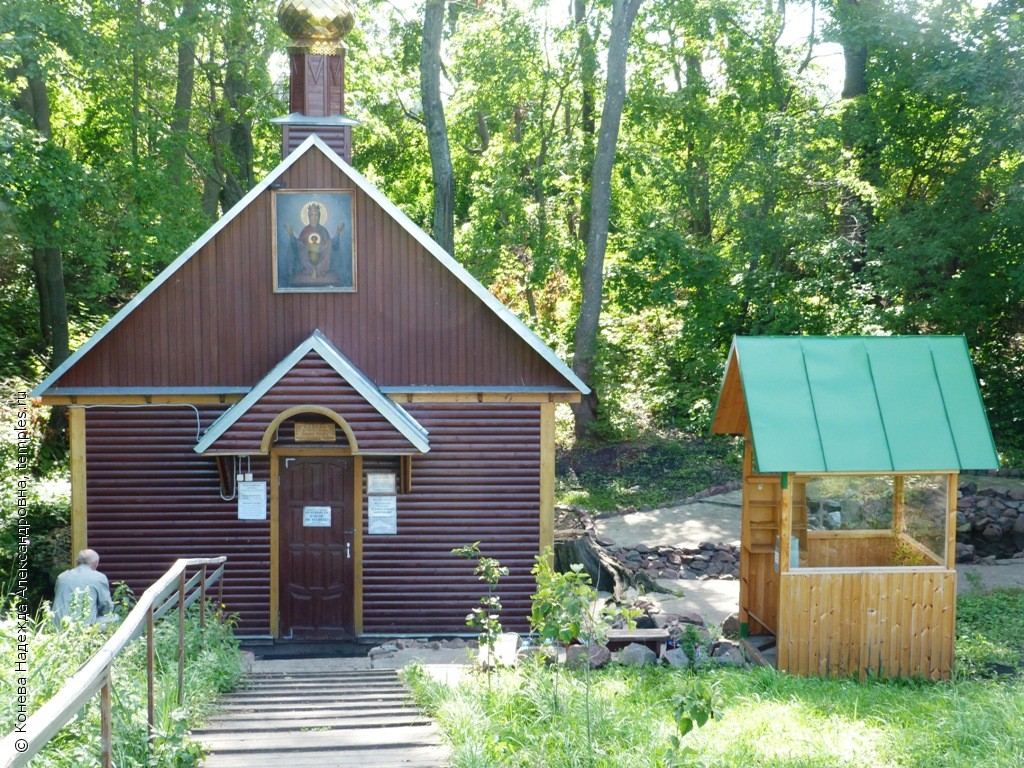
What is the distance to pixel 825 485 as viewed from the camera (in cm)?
1093

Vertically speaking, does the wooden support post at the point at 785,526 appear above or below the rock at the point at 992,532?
above

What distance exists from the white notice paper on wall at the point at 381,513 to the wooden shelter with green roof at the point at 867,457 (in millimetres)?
4190

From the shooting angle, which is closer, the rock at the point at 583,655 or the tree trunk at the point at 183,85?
the rock at the point at 583,655

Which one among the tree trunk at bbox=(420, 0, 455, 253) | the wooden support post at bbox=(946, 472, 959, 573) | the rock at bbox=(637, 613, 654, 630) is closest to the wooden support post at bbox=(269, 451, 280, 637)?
the rock at bbox=(637, 613, 654, 630)

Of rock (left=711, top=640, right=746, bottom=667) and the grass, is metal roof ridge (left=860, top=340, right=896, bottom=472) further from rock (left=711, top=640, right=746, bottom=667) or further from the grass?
rock (left=711, top=640, right=746, bottom=667)

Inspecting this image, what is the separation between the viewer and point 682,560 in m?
15.6

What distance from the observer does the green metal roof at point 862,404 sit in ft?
32.2

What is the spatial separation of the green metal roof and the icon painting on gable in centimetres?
462

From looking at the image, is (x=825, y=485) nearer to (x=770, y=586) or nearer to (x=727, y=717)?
(x=770, y=586)

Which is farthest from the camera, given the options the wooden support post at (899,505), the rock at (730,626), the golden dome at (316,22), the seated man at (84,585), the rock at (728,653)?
the golden dome at (316,22)

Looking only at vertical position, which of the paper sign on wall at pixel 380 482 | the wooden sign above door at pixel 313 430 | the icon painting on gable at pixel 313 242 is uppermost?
the icon painting on gable at pixel 313 242

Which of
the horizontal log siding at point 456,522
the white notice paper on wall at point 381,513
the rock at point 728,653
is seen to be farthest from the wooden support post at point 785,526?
the white notice paper on wall at point 381,513

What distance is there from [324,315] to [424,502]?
2.45 meters

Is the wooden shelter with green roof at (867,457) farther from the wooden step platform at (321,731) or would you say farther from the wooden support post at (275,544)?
the wooden support post at (275,544)
